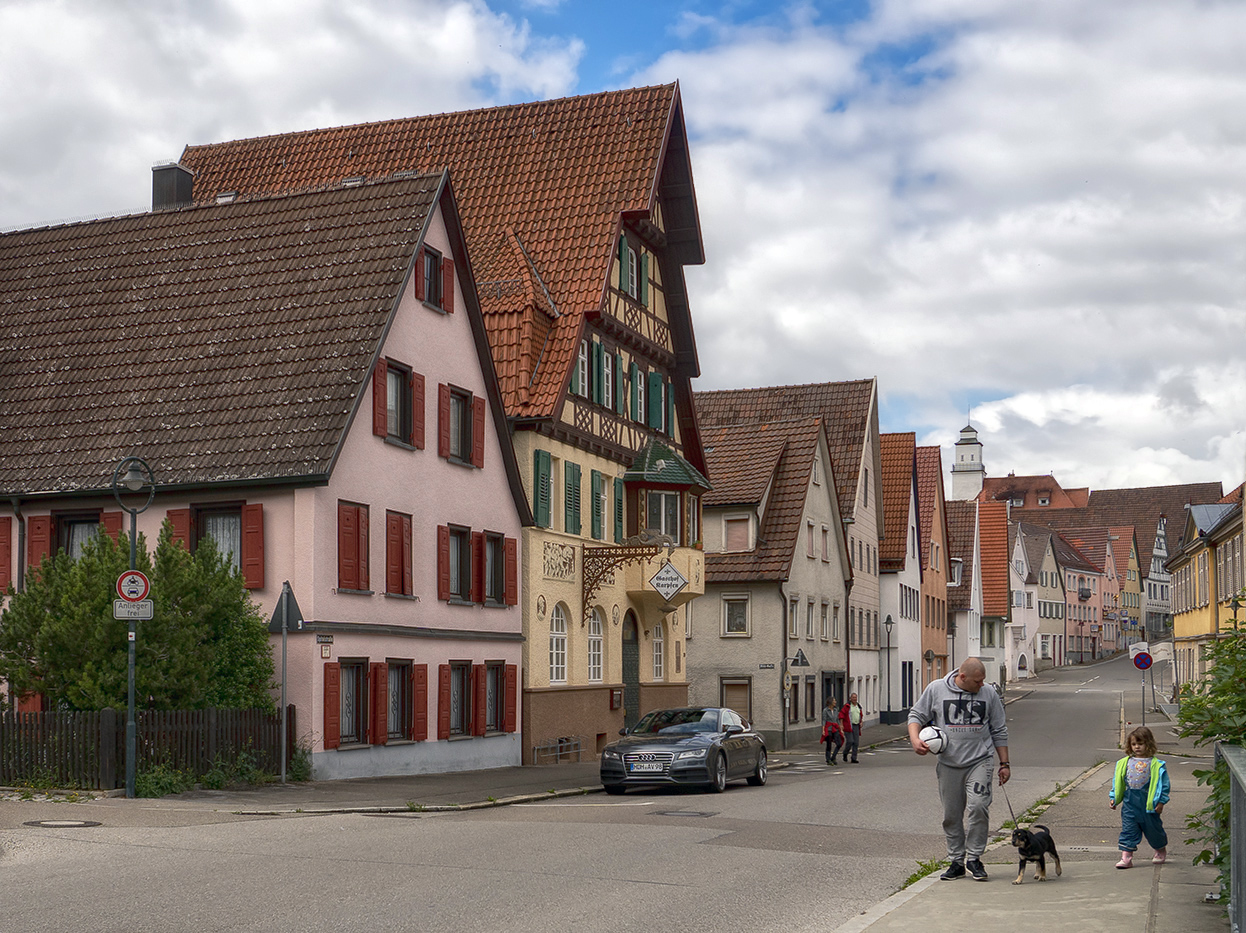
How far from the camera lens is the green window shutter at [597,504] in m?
37.2

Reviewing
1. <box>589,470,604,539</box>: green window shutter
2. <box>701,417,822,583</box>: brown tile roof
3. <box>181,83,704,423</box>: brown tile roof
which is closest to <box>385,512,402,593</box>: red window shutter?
<box>181,83,704,423</box>: brown tile roof

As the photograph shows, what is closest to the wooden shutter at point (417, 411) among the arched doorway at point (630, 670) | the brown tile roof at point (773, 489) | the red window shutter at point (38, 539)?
the red window shutter at point (38, 539)

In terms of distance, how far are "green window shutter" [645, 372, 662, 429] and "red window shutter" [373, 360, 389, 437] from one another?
13722mm

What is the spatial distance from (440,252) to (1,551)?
369 inches

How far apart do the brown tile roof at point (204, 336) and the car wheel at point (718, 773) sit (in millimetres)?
7724

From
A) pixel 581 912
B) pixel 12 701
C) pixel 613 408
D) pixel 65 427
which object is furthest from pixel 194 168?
pixel 581 912

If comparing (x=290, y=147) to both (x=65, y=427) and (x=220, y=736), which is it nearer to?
(x=65, y=427)

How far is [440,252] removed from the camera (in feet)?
97.7

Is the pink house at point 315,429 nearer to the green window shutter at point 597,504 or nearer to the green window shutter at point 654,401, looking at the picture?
the green window shutter at point 597,504

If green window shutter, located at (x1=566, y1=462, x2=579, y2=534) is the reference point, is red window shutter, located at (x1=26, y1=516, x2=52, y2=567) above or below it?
below

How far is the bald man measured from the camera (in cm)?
1246

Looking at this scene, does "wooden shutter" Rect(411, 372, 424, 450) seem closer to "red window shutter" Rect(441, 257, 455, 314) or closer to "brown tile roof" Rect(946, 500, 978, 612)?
"red window shutter" Rect(441, 257, 455, 314)

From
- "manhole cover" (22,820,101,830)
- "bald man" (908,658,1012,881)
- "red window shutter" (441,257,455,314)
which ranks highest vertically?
"red window shutter" (441,257,455,314)

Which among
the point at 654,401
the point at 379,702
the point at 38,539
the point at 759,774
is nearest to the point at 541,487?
the point at 654,401
